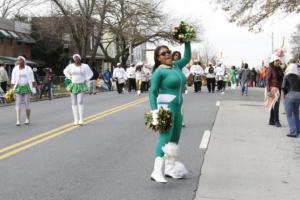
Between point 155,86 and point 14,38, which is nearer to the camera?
point 155,86

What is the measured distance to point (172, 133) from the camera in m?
7.03

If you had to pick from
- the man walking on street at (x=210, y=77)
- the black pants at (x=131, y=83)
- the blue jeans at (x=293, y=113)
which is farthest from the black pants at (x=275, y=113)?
the black pants at (x=131, y=83)

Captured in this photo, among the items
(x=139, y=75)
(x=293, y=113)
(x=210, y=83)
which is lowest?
(x=210, y=83)

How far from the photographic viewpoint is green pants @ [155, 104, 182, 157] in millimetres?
6961

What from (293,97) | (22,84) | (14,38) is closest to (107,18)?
(14,38)

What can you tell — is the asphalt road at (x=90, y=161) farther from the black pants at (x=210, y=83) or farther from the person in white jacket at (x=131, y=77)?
the person in white jacket at (x=131, y=77)

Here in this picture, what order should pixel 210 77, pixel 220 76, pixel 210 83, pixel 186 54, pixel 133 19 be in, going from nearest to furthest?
pixel 186 54
pixel 210 77
pixel 210 83
pixel 220 76
pixel 133 19

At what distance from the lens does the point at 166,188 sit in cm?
675

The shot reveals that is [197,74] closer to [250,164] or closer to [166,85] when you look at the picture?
[250,164]

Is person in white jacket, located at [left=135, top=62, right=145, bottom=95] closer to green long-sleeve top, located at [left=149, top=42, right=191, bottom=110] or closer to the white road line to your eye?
the white road line

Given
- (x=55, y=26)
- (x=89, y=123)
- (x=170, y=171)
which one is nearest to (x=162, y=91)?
(x=170, y=171)

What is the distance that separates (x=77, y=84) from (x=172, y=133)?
696 cm

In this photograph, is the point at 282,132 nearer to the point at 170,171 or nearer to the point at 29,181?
the point at 170,171

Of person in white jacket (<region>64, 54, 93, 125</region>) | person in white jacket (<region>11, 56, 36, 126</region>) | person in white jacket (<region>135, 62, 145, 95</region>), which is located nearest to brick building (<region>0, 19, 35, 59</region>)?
person in white jacket (<region>135, 62, 145, 95</region>)
